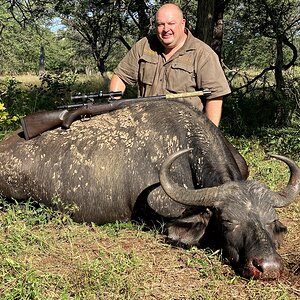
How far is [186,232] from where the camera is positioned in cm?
434

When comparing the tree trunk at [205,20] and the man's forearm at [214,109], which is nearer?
the man's forearm at [214,109]

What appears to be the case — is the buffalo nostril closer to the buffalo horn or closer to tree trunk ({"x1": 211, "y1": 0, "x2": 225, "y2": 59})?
the buffalo horn

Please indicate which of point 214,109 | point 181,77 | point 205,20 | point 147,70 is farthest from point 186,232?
point 205,20

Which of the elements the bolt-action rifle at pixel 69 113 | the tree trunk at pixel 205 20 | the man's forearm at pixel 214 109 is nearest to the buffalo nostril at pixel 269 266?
the bolt-action rifle at pixel 69 113

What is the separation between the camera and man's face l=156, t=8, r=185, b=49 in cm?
585

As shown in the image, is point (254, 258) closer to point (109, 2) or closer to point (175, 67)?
point (175, 67)

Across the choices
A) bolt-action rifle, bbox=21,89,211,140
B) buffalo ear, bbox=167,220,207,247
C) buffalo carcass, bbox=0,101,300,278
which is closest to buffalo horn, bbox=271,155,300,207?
buffalo carcass, bbox=0,101,300,278

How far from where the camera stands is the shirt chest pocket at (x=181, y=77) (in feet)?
19.4

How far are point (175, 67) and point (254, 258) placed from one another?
9.96ft

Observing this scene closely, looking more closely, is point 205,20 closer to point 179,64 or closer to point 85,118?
point 179,64

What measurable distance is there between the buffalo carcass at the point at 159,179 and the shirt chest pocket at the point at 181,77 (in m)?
0.73

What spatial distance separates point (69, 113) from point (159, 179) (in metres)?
1.75

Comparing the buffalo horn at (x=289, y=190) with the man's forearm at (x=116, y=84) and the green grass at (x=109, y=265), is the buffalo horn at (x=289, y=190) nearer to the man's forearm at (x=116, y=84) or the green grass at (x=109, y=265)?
the green grass at (x=109, y=265)

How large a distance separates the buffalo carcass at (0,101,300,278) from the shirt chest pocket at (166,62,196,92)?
733 mm
